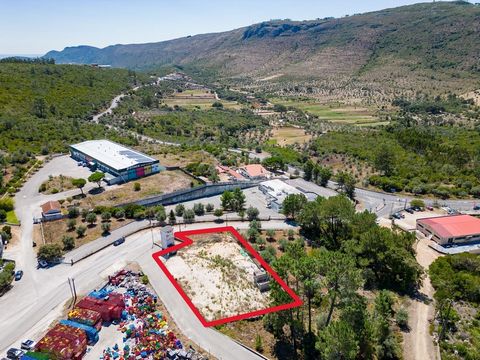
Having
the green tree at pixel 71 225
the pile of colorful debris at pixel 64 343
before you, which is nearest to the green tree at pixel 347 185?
the green tree at pixel 71 225

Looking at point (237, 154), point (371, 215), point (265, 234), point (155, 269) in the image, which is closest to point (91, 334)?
point (155, 269)

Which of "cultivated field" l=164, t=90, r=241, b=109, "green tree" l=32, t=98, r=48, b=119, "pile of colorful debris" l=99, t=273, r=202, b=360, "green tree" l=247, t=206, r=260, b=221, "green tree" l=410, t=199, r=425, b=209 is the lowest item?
"green tree" l=410, t=199, r=425, b=209

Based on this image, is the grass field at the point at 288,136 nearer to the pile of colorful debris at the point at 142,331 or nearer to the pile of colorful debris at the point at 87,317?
the pile of colorful debris at the point at 142,331

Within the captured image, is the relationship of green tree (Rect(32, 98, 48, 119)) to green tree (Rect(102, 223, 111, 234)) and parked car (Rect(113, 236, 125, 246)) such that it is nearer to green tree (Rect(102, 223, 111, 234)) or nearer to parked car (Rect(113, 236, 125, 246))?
green tree (Rect(102, 223, 111, 234))

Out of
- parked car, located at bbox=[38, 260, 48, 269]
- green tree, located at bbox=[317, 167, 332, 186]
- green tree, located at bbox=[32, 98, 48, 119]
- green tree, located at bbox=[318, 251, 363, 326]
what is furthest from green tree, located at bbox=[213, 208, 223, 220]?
green tree, located at bbox=[32, 98, 48, 119]

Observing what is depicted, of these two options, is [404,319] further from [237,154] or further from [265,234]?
[237,154]
